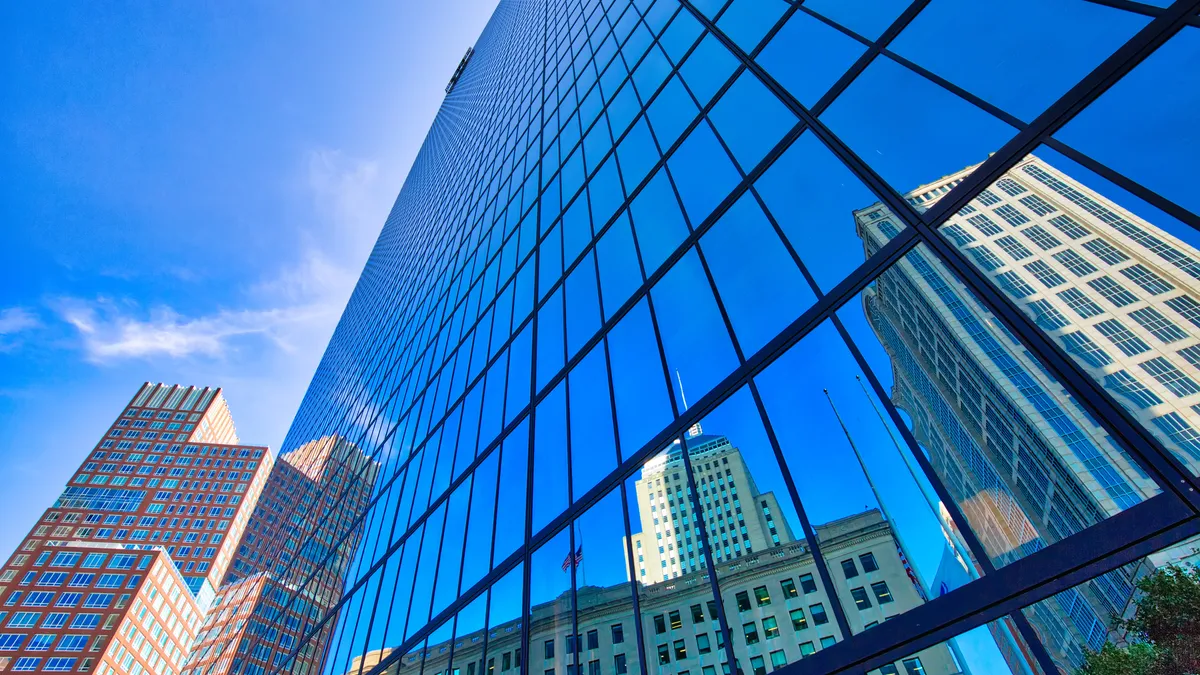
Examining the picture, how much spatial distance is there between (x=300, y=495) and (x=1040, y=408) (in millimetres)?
47418

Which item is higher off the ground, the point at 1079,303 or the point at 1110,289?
the point at 1110,289

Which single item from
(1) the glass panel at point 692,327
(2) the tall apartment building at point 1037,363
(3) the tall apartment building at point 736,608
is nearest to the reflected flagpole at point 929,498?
(2) the tall apartment building at point 1037,363

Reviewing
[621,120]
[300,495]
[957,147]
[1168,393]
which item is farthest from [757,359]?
[300,495]

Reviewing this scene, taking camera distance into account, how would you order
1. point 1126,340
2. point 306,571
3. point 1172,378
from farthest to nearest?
point 306,571
point 1126,340
point 1172,378

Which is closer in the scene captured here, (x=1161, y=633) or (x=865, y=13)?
(x=1161, y=633)

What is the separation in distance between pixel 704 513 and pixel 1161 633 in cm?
518

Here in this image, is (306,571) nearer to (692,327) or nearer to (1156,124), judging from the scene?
(692,327)

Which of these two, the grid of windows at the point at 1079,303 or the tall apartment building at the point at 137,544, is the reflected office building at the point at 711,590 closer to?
the grid of windows at the point at 1079,303

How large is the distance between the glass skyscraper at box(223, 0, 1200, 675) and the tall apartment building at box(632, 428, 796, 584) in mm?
58

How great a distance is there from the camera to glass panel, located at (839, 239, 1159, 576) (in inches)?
216

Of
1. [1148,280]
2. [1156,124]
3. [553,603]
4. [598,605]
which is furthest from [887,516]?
[553,603]

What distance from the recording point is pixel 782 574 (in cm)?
738

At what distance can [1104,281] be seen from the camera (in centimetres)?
757

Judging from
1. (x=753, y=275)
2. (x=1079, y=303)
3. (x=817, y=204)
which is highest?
(x=817, y=204)
